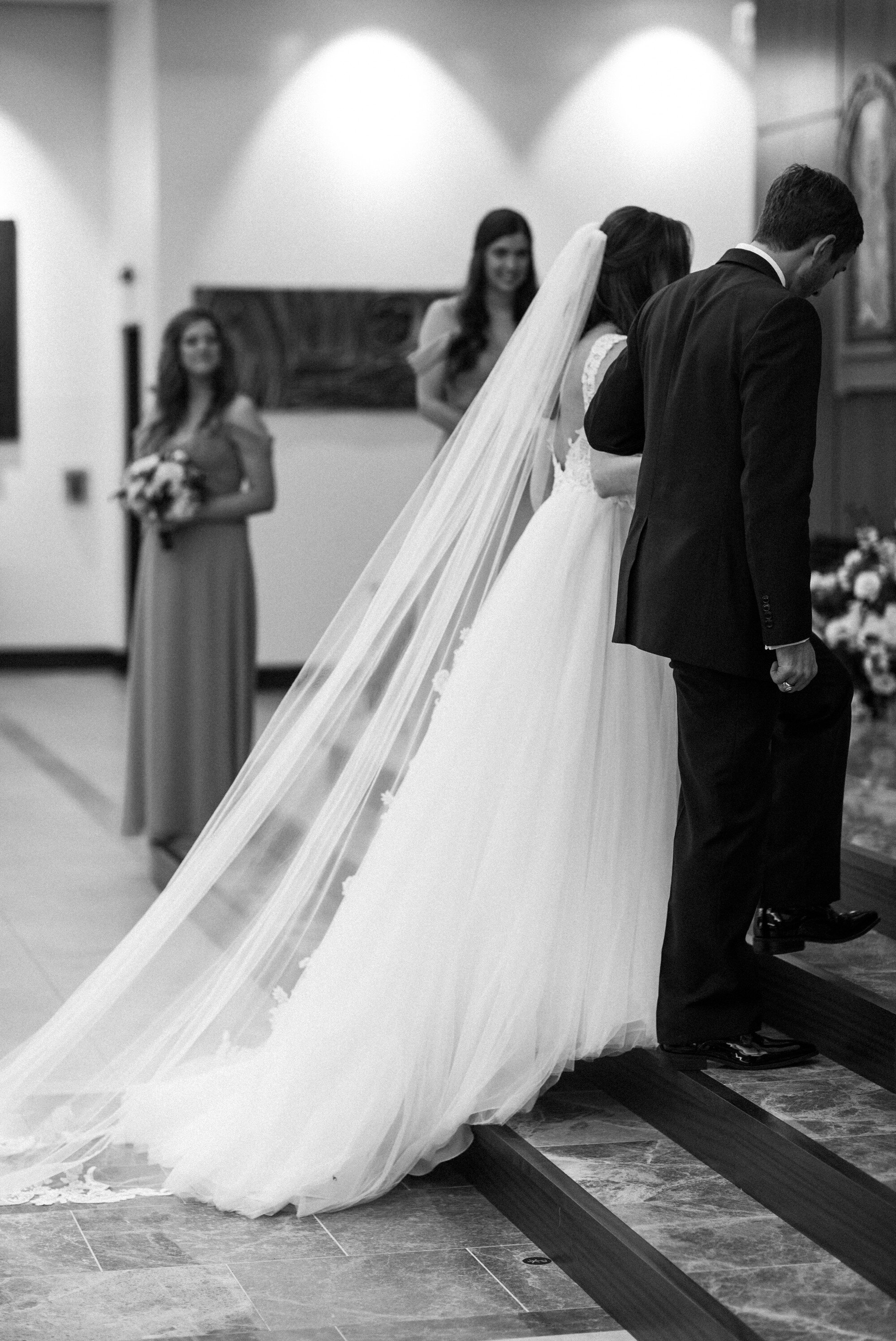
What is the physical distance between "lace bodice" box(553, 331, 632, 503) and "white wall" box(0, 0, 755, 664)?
7.41 meters

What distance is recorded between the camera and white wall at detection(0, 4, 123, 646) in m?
12.8

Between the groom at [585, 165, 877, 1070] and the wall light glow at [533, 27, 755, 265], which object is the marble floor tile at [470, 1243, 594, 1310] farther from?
the wall light glow at [533, 27, 755, 265]

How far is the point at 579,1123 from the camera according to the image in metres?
3.90

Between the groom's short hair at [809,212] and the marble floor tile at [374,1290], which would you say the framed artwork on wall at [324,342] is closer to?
the groom's short hair at [809,212]

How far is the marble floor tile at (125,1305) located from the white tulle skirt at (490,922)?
313 mm

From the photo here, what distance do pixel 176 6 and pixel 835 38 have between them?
14.5ft

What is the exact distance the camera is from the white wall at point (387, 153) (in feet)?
37.4

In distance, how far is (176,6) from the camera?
1130cm

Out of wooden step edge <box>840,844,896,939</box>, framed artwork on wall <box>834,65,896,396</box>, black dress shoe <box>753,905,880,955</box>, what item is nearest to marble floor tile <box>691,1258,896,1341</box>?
black dress shoe <box>753,905,880,955</box>

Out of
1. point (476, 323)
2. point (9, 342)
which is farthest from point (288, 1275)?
point (9, 342)

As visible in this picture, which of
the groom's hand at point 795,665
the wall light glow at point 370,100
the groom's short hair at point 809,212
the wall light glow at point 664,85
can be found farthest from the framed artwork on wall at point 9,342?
the groom's hand at point 795,665

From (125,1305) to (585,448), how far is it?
1848 mm

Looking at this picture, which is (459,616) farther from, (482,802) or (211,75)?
(211,75)

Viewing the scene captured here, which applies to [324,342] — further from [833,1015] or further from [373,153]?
[833,1015]
